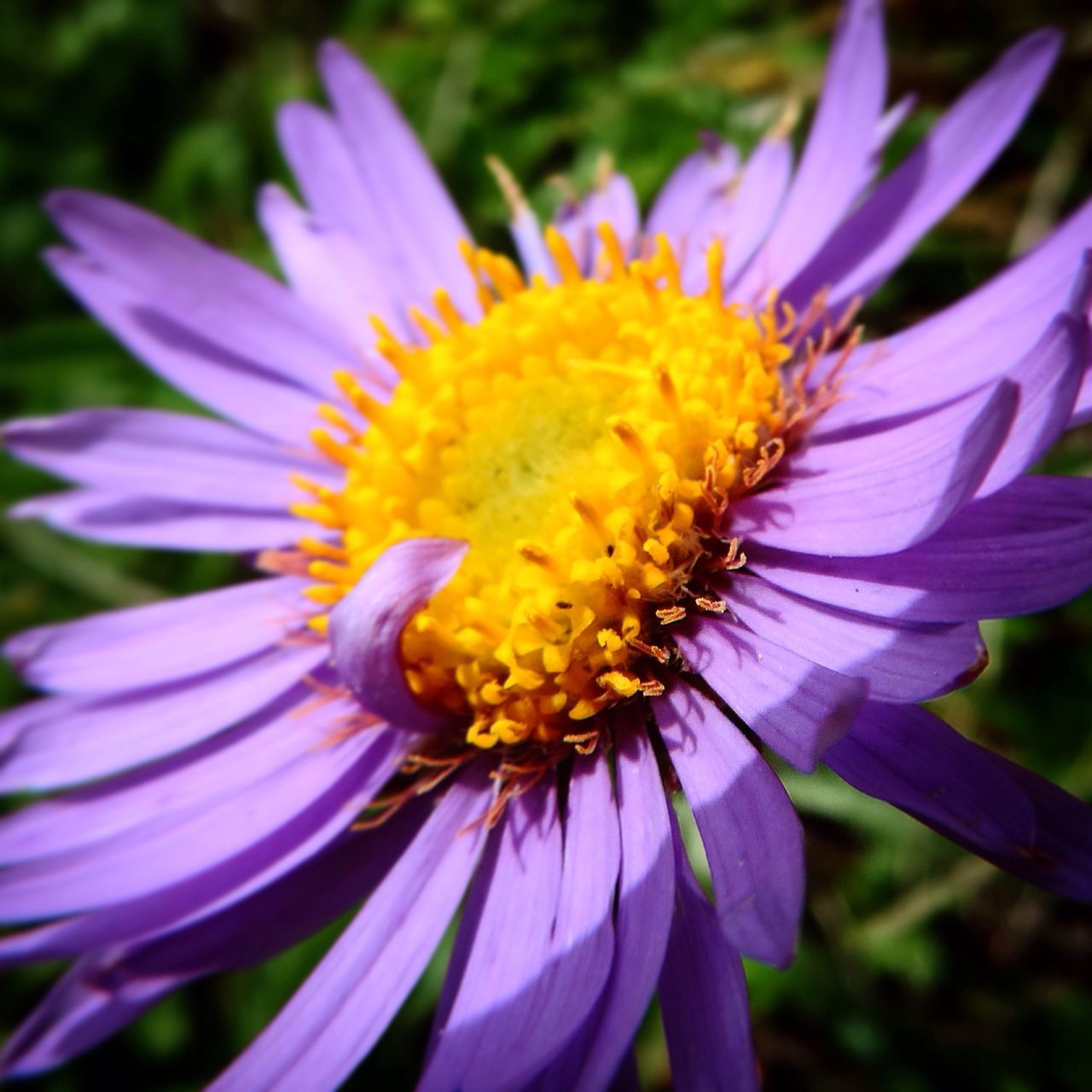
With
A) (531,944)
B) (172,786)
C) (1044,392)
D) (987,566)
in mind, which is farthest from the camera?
(172,786)

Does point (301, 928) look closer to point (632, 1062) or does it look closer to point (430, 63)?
point (632, 1062)

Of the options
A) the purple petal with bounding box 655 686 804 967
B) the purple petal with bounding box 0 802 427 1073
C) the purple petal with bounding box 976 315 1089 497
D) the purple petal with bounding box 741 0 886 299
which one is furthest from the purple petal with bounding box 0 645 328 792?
the purple petal with bounding box 976 315 1089 497

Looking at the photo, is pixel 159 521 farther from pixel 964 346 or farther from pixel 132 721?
pixel 964 346

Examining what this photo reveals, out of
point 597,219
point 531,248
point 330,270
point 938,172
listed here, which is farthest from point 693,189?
point 330,270

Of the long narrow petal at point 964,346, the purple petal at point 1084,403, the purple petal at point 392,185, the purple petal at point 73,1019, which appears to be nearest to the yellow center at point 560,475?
the long narrow petal at point 964,346

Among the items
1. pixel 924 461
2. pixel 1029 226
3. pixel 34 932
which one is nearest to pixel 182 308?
pixel 34 932

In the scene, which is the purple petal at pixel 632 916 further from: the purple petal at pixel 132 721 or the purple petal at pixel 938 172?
the purple petal at pixel 938 172

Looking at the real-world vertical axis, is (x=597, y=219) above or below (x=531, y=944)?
above
